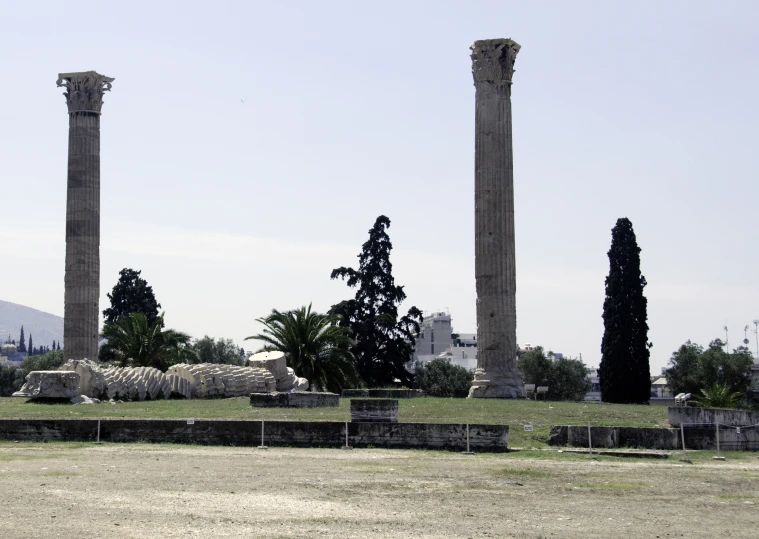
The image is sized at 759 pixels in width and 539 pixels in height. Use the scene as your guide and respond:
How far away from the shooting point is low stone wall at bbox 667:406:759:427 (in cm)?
1834

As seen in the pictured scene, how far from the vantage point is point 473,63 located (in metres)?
36.4

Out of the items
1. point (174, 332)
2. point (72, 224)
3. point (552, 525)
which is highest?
point (72, 224)

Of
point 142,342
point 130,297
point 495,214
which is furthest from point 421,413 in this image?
point 130,297

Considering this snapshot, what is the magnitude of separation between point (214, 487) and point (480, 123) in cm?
2527

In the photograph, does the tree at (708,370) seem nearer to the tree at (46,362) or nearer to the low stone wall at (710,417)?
the tree at (46,362)

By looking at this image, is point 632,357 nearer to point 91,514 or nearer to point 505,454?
point 505,454

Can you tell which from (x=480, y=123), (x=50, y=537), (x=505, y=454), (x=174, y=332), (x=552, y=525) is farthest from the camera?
(x=174, y=332)

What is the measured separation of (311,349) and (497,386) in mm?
7604

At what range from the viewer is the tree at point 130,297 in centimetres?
6631

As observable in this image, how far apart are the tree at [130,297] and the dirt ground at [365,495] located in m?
50.8

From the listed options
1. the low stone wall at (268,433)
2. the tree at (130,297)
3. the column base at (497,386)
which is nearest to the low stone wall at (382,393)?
the column base at (497,386)

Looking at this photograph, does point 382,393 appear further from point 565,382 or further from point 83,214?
point 565,382

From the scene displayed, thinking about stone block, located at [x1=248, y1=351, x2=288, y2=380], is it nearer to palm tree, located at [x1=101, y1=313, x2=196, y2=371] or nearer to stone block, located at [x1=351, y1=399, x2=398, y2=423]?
palm tree, located at [x1=101, y1=313, x2=196, y2=371]

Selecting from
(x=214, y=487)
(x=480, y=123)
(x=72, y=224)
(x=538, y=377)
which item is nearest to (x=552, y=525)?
(x=214, y=487)
